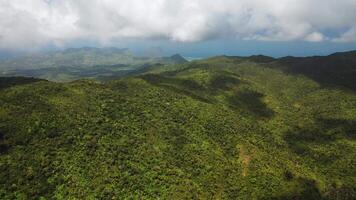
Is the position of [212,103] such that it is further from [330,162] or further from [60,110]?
[60,110]

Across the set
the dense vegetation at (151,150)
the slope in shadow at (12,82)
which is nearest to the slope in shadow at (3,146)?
the dense vegetation at (151,150)

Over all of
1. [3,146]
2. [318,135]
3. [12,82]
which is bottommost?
[318,135]

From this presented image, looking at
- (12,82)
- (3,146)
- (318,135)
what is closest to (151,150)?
(3,146)

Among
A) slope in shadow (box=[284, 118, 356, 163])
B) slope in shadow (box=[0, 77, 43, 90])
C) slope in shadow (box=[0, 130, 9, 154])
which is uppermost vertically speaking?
slope in shadow (box=[0, 77, 43, 90])

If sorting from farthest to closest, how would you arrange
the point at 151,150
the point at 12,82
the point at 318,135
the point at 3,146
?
the point at 318,135 → the point at 12,82 → the point at 151,150 → the point at 3,146

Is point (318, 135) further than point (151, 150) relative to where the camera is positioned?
Yes

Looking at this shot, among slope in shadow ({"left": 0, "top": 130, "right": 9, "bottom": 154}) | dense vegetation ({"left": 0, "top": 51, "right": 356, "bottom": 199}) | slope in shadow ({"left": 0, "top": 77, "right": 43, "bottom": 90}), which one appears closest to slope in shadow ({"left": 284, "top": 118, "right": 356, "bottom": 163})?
dense vegetation ({"left": 0, "top": 51, "right": 356, "bottom": 199})

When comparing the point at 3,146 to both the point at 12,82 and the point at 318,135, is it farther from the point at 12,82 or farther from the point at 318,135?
the point at 318,135

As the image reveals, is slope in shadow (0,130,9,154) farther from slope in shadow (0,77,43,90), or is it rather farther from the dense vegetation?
slope in shadow (0,77,43,90)

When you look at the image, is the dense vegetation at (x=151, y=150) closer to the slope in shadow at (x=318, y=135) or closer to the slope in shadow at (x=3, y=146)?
the slope in shadow at (x=3, y=146)
